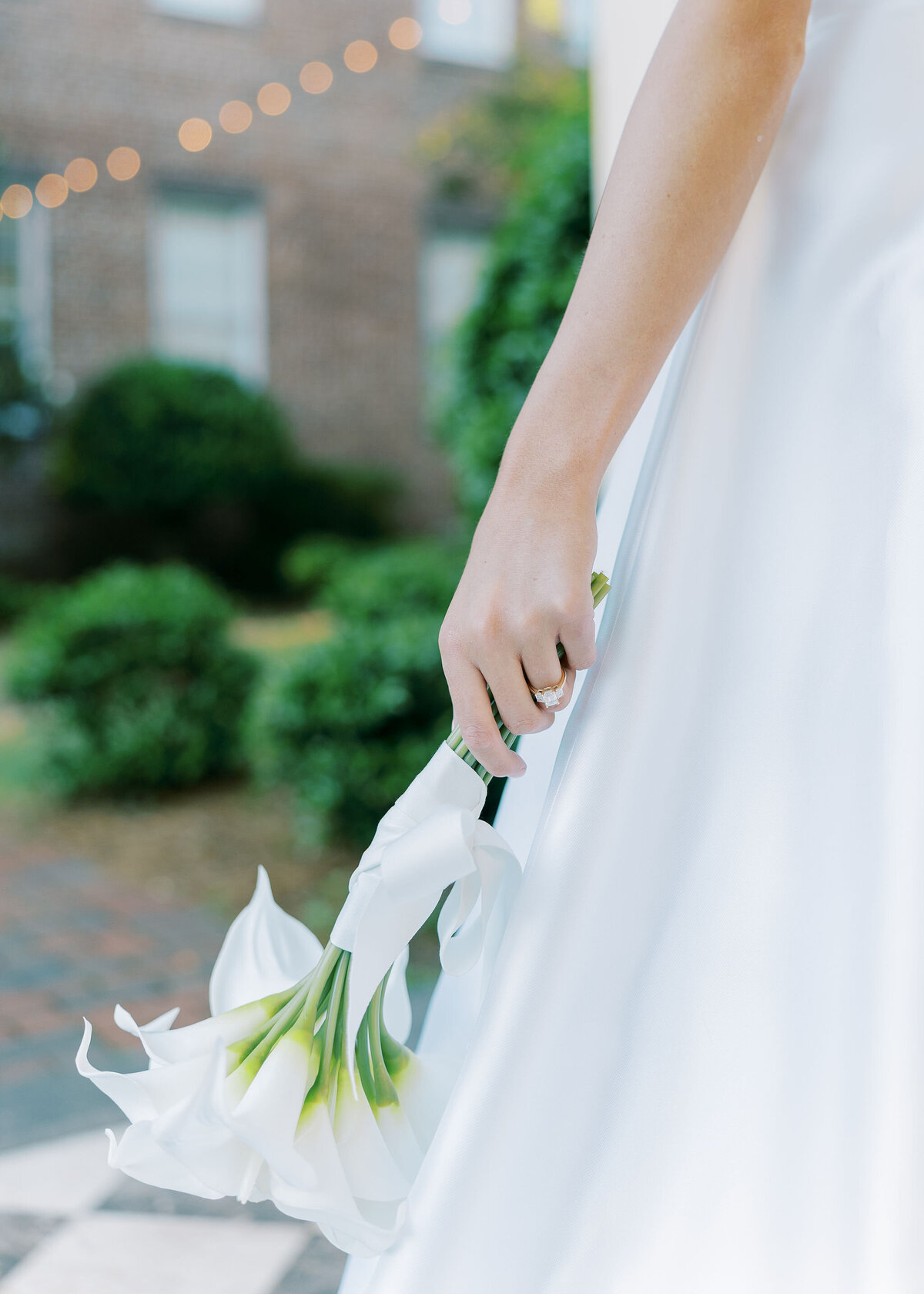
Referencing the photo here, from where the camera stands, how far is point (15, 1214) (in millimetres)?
1664

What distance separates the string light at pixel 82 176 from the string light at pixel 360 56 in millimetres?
2410

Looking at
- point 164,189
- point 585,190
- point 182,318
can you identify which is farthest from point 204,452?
point 585,190

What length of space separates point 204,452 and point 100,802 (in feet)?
18.0

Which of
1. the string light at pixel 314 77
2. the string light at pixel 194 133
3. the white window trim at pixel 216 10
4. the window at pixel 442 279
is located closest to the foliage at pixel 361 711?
the string light at pixel 194 133

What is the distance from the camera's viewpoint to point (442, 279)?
10.9 metres

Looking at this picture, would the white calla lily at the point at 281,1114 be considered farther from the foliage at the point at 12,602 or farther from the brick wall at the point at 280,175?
the brick wall at the point at 280,175

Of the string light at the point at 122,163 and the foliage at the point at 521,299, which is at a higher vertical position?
the string light at the point at 122,163

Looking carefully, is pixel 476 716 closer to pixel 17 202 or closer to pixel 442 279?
pixel 17 202

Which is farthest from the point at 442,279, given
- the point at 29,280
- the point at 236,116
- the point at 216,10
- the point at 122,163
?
the point at 29,280

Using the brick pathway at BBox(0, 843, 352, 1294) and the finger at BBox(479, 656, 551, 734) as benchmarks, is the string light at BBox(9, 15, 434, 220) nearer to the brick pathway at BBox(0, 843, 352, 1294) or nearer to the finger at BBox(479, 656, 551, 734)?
the brick pathway at BBox(0, 843, 352, 1294)

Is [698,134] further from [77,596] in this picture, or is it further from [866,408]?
[77,596]

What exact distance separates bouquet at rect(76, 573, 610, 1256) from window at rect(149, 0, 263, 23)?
1013 cm

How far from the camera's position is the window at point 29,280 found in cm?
919

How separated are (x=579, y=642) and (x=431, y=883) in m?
0.17
